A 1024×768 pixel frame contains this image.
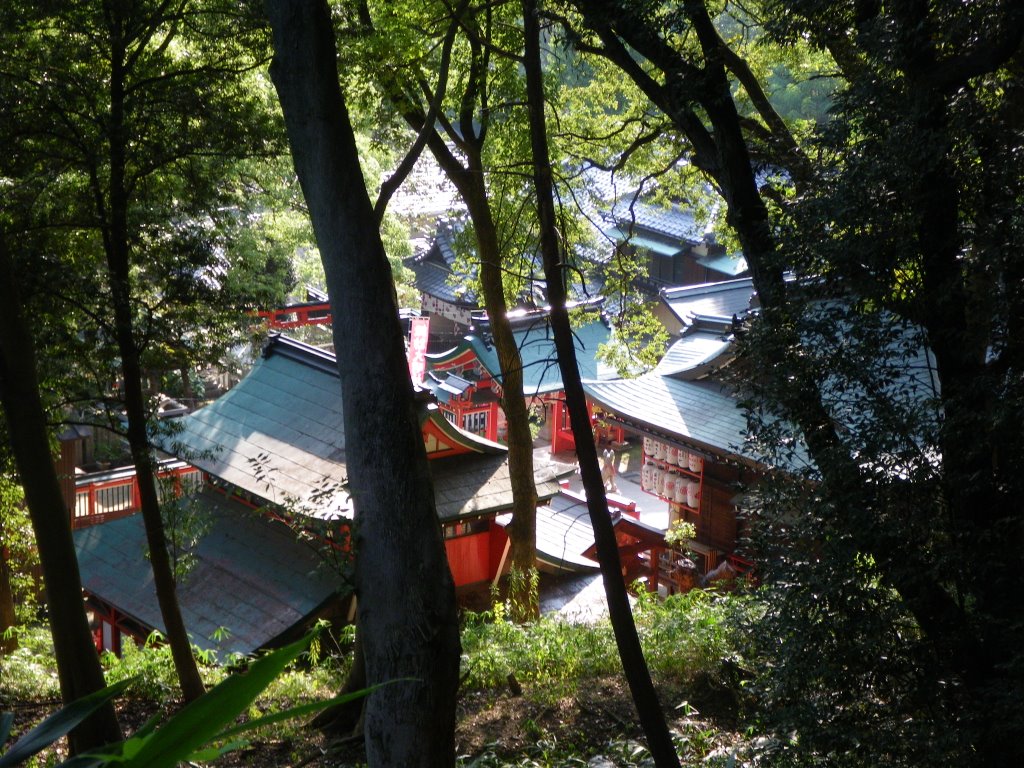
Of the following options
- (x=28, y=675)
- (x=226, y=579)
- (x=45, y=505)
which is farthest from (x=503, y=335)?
(x=45, y=505)

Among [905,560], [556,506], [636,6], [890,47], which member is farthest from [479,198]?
[556,506]

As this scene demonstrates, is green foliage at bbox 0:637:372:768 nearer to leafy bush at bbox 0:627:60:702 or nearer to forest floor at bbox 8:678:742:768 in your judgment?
forest floor at bbox 8:678:742:768

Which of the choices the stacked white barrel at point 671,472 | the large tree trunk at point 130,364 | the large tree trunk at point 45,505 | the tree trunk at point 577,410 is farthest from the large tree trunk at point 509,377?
the large tree trunk at point 45,505

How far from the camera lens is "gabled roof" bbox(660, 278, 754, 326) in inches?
969

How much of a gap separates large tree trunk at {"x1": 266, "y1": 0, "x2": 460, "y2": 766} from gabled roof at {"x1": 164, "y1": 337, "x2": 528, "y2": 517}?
7.24 m

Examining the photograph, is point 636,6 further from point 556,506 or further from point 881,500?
point 556,506

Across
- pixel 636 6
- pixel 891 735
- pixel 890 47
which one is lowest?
pixel 891 735

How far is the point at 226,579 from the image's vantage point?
1221 centimetres

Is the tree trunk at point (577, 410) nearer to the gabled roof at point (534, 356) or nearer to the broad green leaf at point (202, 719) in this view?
the broad green leaf at point (202, 719)

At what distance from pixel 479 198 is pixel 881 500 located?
7398mm

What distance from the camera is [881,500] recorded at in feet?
14.3

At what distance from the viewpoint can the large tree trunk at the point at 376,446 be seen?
4.31 meters

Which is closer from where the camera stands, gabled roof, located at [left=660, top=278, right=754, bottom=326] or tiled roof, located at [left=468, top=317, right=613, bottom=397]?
tiled roof, located at [left=468, top=317, right=613, bottom=397]

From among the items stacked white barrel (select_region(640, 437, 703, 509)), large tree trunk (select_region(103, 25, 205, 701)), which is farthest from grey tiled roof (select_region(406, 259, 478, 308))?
large tree trunk (select_region(103, 25, 205, 701))
